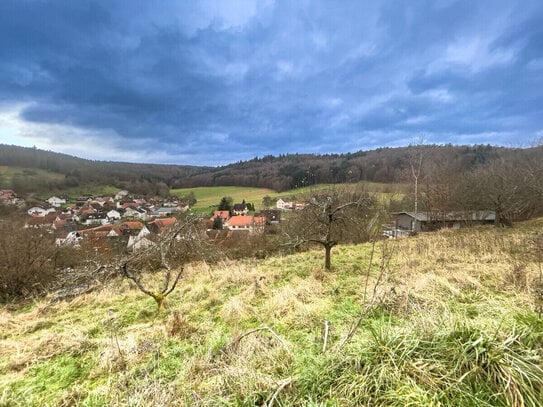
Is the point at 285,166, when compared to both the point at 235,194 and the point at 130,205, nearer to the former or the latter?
the point at 235,194

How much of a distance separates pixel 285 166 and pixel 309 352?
48333mm

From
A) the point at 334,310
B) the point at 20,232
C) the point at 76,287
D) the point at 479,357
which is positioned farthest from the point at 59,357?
the point at 20,232

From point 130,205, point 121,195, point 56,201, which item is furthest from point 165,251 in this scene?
point 121,195

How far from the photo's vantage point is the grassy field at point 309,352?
1989mm

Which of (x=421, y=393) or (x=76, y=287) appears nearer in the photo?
(x=421, y=393)

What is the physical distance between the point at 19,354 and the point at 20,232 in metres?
10.8

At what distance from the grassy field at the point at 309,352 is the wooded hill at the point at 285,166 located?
9.72 metres

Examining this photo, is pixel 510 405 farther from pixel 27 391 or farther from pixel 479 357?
pixel 27 391

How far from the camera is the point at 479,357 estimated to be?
2.07 meters

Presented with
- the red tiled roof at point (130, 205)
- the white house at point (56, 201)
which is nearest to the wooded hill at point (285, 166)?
the white house at point (56, 201)

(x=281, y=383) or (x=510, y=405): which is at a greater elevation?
(x=510, y=405)

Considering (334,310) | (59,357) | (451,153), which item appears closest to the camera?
(59,357)

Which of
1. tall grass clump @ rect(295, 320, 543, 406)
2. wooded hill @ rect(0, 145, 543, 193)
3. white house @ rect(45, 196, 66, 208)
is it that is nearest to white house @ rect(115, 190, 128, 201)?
wooded hill @ rect(0, 145, 543, 193)

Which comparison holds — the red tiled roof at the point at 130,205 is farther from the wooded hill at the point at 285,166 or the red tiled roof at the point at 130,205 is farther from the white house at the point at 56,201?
the white house at the point at 56,201
